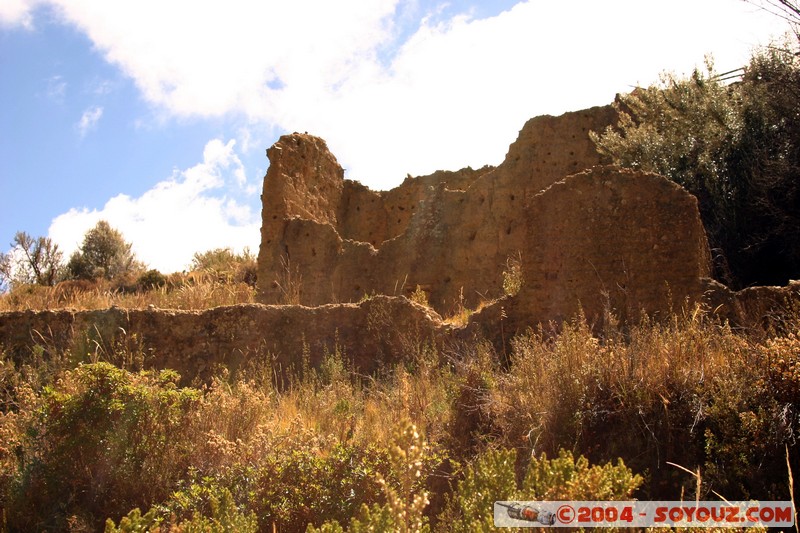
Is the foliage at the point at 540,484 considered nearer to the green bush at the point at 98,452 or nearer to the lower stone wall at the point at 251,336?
the green bush at the point at 98,452

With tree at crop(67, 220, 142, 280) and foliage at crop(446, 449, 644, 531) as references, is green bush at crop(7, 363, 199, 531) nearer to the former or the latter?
foliage at crop(446, 449, 644, 531)

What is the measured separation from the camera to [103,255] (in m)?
34.5

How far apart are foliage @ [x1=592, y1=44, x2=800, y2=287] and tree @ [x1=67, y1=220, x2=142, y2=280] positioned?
25.3 meters

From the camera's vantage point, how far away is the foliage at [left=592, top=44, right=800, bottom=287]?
12.1 metres

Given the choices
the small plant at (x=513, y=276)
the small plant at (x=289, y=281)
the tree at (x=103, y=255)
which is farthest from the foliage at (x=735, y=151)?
the tree at (x=103, y=255)

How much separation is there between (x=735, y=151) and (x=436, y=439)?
9.01 metres

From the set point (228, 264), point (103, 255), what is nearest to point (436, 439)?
point (228, 264)

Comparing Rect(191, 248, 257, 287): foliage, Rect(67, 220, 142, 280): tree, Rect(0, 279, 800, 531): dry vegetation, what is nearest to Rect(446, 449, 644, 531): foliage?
Rect(0, 279, 800, 531): dry vegetation

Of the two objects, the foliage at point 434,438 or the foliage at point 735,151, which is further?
the foliage at point 735,151

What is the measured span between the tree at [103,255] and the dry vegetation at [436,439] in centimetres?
2645

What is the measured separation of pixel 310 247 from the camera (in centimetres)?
1548

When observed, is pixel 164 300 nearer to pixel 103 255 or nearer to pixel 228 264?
pixel 228 264

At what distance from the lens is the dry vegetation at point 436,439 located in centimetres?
541

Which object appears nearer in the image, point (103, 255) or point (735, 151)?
point (735, 151)
